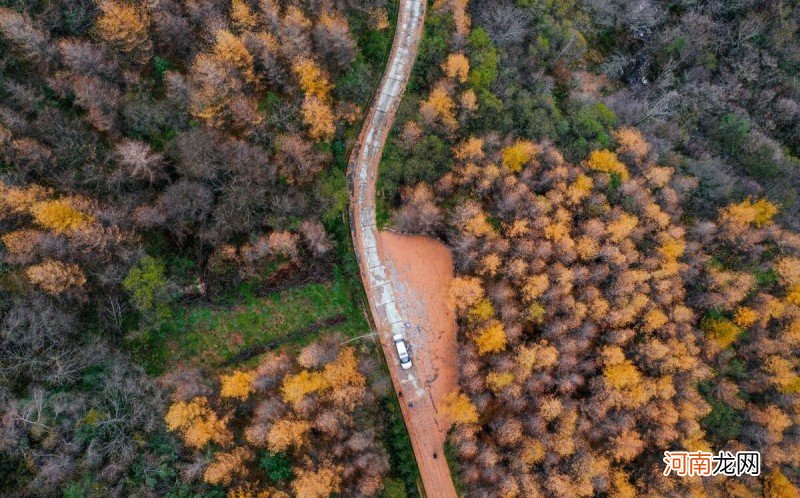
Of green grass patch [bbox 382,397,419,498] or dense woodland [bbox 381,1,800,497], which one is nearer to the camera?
dense woodland [bbox 381,1,800,497]

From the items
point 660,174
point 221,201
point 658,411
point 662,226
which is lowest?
point 658,411

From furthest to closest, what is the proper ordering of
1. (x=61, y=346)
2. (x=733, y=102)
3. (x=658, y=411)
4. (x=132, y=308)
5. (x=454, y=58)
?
(x=733, y=102), (x=454, y=58), (x=658, y=411), (x=132, y=308), (x=61, y=346)

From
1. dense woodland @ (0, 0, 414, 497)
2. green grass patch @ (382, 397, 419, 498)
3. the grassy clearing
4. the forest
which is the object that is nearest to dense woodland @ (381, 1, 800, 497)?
the forest

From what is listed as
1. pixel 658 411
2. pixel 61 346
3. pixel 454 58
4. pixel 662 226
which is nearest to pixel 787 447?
pixel 658 411

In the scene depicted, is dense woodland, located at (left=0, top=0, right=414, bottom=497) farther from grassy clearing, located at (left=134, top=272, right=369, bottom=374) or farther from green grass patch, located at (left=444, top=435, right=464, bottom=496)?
green grass patch, located at (left=444, top=435, right=464, bottom=496)

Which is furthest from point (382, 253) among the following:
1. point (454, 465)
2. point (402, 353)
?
point (454, 465)

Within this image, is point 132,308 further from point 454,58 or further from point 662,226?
point 662,226

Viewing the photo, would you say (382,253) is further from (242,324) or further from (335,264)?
(242,324)
